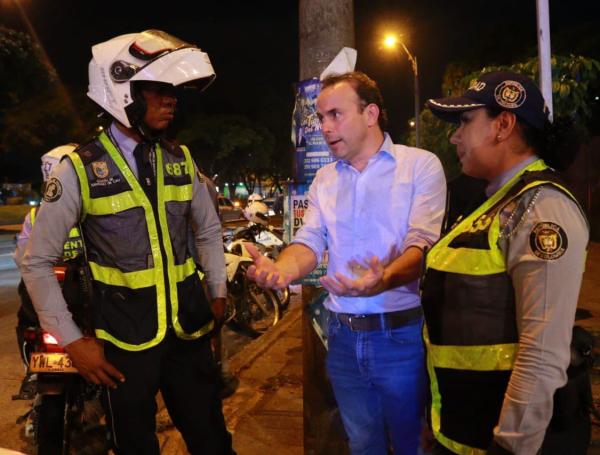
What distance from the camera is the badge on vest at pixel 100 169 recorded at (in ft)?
8.27

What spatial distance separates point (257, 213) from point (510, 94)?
7009 millimetres

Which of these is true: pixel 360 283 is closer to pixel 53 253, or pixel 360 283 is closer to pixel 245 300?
pixel 53 253

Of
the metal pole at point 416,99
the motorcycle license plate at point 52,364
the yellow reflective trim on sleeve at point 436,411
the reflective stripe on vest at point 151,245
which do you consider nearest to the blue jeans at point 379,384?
the yellow reflective trim on sleeve at point 436,411

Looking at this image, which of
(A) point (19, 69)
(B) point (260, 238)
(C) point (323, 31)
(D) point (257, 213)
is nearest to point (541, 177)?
(C) point (323, 31)

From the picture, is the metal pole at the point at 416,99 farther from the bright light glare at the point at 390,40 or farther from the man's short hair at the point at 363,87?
the man's short hair at the point at 363,87

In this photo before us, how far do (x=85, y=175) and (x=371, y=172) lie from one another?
121cm

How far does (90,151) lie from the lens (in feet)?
8.45

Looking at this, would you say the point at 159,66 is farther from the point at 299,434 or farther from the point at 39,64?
the point at 39,64

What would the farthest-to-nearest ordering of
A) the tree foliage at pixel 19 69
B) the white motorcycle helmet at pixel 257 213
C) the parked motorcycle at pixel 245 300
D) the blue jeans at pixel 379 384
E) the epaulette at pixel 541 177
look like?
the tree foliage at pixel 19 69
the white motorcycle helmet at pixel 257 213
the parked motorcycle at pixel 245 300
the blue jeans at pixel 379 384
the epaulette at pixel 541 177

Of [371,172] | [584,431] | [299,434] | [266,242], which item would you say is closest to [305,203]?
[371,172]

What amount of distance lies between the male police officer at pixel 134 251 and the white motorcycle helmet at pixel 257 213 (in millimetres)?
5955

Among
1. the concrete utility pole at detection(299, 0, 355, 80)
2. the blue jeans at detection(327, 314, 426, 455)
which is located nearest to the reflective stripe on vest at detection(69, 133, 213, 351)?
the blue jeans at detection(327, 314, 426, 455)

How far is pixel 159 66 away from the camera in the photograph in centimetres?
258

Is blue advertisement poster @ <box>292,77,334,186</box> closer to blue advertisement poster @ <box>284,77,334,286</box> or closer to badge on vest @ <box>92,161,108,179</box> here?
blue advertisement poster @ <box>284,77,334,286</box>
